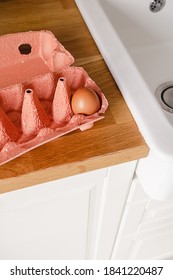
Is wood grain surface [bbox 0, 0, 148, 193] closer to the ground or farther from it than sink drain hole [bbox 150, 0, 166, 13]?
closer to the ground

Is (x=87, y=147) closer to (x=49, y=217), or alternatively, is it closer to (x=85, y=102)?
(x=85, y=102)

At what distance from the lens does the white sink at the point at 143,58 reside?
0.53 meters

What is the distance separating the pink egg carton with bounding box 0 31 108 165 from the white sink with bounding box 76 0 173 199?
7cm

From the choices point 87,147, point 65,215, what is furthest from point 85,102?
point 65,215

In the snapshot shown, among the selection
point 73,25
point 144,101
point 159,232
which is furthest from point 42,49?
point 159,232

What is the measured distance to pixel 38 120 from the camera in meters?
0.52

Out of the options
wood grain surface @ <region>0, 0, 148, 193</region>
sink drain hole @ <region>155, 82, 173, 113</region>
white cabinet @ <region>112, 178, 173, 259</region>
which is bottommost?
white cabinet @ <region>112, 178, 173, 259</region>

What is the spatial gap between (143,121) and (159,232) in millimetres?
509

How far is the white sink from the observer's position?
1.72 feet

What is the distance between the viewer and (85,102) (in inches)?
20.3

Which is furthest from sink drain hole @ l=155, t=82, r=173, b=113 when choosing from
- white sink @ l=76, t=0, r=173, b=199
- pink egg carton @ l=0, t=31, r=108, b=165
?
pink egg carton @ l=0, t=31, r=108, b=165

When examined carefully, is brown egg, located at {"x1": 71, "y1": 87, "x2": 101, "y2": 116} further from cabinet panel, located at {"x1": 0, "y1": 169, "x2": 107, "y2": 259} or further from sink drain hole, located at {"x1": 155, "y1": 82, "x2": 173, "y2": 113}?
sink drain hole, located at {"x1": 155, "y1": 82, "x2": 173, "y2": 113}

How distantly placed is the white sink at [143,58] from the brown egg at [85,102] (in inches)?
2.8
